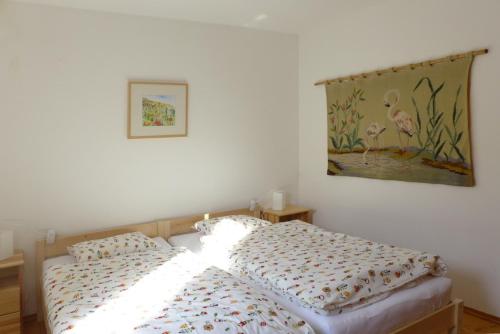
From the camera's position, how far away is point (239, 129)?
377 cm

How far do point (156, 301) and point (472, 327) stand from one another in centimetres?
215

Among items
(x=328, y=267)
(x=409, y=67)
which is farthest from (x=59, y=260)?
(x=409, y=67)

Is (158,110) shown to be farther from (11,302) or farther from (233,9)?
(11,302)

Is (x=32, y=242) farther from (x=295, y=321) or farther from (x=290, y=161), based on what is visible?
(x=290, y=161)

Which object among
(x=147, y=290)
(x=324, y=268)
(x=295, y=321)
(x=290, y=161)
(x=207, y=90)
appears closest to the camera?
(x=295, y=321)

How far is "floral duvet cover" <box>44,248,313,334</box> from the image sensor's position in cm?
166

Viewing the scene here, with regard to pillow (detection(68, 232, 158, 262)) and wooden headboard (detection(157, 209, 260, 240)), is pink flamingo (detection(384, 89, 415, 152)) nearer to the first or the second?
wooden headboard (detection(157, 209, 260, 240))

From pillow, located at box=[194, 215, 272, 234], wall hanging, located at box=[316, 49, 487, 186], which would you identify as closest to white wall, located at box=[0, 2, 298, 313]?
pillow, located at box=[194, 215, 272, 234]

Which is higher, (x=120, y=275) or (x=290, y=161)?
(x=290, y=161)

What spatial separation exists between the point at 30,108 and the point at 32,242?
39.4 inches

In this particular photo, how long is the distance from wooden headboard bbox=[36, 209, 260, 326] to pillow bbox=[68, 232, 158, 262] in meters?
0.12

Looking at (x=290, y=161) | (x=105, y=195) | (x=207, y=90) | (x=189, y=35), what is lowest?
(x=105, y=195)

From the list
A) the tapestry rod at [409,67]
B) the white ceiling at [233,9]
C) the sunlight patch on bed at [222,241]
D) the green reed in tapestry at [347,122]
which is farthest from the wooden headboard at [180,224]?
the white ceiling at [233,9]

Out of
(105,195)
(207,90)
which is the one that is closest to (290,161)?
(207,90)
